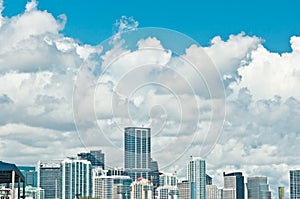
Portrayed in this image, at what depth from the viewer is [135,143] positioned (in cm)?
13900

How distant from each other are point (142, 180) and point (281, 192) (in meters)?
34.2

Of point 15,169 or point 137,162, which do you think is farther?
point 137,162

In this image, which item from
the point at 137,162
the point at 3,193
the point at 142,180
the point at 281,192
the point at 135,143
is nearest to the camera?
the point at 3,193

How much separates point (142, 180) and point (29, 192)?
29541 mm

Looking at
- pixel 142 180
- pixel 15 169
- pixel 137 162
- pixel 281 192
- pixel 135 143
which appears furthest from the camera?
pixel 142 180

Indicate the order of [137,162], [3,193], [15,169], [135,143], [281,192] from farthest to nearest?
A: [281,192] < [137,162] < [135,143] < [3,193] < [15,169]

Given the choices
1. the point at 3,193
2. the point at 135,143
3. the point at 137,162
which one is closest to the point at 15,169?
the point at 3,193

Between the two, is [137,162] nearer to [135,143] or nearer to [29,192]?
[135,143]

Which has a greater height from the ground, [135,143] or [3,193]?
[135,143]

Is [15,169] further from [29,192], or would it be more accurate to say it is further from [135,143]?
[29,192]

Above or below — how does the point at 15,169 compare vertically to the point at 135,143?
below

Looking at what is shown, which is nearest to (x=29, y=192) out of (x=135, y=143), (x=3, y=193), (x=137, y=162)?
(x=137, y=162)

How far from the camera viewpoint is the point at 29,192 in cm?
19675

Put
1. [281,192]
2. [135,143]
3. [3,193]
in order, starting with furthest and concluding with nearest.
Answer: [281,192], [135,143], [3,193]
